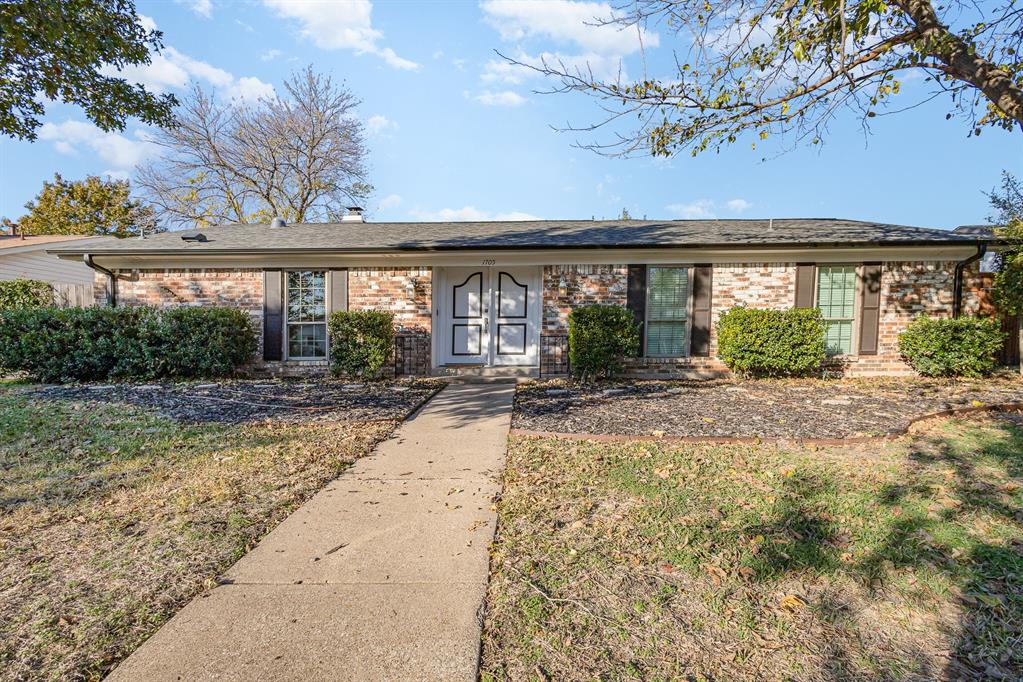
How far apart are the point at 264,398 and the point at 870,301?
10331 millimetres

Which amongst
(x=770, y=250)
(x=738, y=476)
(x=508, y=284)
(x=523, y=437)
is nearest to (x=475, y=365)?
(x=508, y=284)

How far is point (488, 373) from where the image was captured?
10062mm

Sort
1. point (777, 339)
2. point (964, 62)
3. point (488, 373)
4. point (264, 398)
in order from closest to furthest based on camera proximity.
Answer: point (964, 62) → point (264, 398) → point (777, 339) → point (488, 373)

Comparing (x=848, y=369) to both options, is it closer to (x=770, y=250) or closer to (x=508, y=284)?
(x=770, y=250)

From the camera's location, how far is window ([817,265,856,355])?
9.78 meters

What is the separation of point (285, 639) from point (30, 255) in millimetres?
23363

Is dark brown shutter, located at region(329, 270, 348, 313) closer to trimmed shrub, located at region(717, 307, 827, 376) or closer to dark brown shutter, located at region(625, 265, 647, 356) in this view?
dark brown shutter, located at region(625, 265, 647, 356)

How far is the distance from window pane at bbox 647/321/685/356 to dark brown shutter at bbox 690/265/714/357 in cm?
21

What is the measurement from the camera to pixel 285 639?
215cm

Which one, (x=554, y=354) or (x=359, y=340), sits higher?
(x=359, y=340)

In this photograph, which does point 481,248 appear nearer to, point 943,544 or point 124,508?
point 124,508

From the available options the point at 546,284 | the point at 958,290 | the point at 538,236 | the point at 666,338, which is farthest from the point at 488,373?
the point at 958,290

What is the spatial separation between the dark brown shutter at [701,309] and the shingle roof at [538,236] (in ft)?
2.05

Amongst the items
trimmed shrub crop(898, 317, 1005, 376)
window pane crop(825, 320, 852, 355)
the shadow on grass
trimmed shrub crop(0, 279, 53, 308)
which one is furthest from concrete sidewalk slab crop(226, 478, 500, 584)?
trimmed shrub crop(0, 279, 53, 308)
